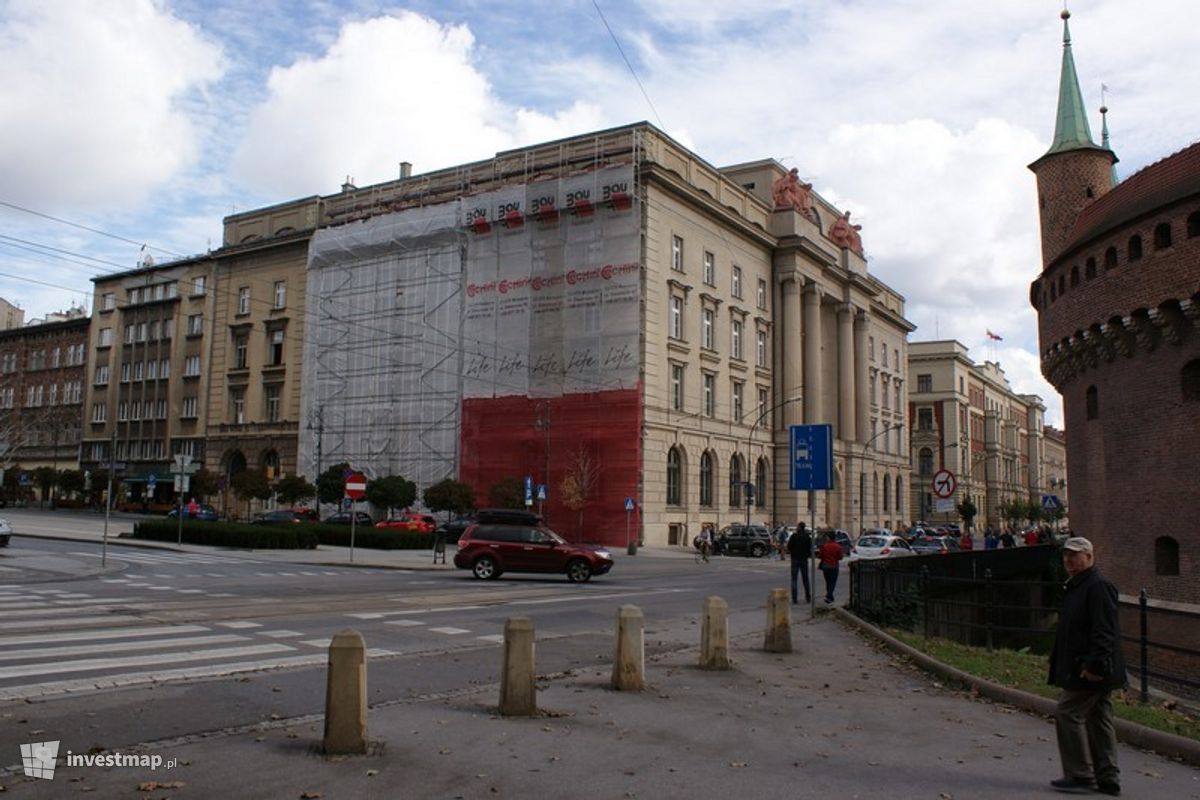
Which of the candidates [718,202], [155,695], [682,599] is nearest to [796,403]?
[718,202]

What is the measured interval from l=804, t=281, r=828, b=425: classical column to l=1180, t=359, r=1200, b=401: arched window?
3844cm

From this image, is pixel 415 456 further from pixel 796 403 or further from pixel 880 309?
pixel 880 309

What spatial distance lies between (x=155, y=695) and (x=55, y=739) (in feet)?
5.79

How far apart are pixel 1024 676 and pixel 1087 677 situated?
616cm

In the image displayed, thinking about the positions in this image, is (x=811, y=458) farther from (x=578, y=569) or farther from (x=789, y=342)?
(x=789, y=342)

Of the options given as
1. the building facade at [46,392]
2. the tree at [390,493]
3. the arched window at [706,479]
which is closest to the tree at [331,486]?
the tree at [390,493]

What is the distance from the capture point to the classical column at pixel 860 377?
73562 mm

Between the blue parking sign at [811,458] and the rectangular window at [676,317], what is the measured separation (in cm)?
3254

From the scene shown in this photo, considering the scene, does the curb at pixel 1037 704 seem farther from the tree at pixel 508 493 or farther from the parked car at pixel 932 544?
the parked car at pixel 932 544

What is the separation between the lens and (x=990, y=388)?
403 ft

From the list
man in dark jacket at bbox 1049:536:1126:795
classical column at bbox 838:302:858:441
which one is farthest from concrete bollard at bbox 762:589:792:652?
classical column at bbox 838:302:858:441

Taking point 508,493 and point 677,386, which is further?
point 677,386

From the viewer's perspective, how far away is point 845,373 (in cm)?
7156

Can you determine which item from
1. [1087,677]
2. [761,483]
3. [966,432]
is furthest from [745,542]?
[966,432]
